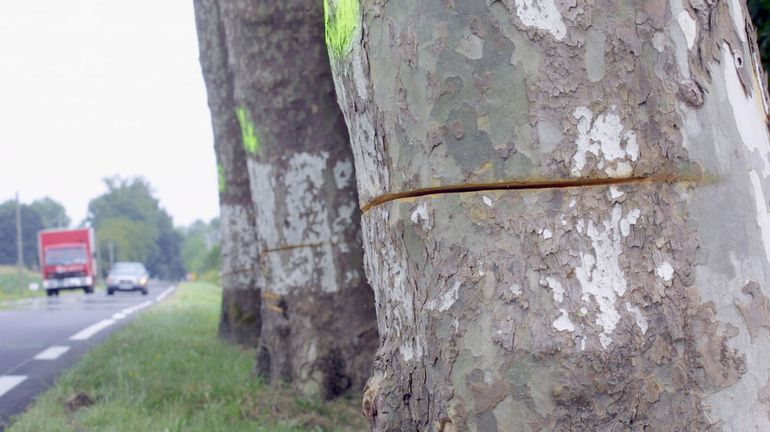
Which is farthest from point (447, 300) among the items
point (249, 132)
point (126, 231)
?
point (126, 231)

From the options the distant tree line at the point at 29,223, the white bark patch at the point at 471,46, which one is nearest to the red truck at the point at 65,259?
the white bark patch at the point at 471,46

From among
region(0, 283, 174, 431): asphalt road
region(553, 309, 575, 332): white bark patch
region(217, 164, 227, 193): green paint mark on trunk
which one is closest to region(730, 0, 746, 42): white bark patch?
region(553, 309, 575, 332): white bark patch

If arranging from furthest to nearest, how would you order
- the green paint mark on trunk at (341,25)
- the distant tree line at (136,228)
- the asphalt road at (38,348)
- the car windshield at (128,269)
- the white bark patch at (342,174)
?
the distant tree line at (136,228)
the car windshield at (128,269)
the asphalt road at (38,348)
the white bark patch at (342,174)
the green paint mark on trunk at (341,25)

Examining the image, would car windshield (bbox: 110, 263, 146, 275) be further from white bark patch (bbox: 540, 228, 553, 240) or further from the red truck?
white bark patch (bbox: 540, 228, 553, 240)

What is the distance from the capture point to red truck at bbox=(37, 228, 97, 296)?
4053 centimetres

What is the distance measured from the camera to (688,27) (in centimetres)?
202

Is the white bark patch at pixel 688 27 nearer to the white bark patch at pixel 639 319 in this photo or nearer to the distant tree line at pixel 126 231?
the white bark patch at pixel 639 319

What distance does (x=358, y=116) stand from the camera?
2.28 m

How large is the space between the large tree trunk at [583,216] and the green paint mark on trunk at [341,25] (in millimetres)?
222

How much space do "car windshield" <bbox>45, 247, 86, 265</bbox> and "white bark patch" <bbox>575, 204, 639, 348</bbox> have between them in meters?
41.2

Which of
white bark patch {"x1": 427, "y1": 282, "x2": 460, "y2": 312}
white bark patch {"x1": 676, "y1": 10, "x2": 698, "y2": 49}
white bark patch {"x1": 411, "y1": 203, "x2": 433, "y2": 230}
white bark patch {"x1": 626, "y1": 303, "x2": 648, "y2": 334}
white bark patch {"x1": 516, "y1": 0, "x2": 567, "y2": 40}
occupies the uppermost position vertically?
white bark patch {"x1": 516, "y1": 0, "x2": 567, "y2": 40}

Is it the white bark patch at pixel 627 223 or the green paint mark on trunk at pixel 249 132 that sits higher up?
the green paint mark on trunk at pixel 249 132

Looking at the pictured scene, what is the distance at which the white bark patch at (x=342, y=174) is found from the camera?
5.87 metres

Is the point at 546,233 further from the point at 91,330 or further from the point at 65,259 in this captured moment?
the point at 65,259
